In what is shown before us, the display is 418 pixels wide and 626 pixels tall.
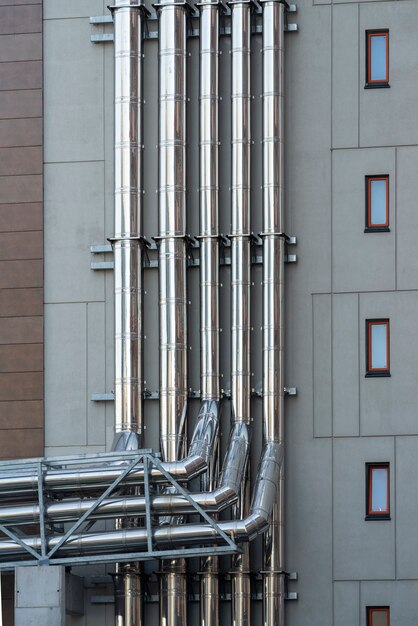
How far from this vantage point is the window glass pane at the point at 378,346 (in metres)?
34.6

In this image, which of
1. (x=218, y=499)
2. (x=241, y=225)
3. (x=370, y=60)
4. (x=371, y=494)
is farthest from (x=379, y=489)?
(x=370, y=60)

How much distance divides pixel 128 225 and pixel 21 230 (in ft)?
7.98

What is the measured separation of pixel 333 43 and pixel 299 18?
2.98ft

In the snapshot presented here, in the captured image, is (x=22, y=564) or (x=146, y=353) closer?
(x=22, y=564)

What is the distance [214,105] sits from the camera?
35094 mm

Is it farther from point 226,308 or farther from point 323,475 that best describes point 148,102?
point 323,475

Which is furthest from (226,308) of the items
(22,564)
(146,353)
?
(22,564)

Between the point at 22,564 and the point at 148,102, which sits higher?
the point at 148,102

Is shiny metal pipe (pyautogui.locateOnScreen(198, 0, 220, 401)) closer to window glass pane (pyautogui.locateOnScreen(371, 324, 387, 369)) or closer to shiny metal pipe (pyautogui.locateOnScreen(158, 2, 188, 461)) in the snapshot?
shiny metal pipe (pyautogui.locateOnScreen(158, 2, 188, 461))

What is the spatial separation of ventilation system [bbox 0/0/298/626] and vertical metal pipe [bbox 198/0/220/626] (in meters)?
0.02

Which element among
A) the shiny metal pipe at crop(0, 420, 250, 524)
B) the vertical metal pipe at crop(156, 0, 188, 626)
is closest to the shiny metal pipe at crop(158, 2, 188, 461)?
the vertical metal pipe at crop(156, 0, 188, 626)

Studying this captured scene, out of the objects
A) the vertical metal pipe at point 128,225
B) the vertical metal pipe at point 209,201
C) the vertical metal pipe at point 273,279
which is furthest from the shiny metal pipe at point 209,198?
the vertical metal pipe at point 128,225

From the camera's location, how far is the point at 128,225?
34.9 m

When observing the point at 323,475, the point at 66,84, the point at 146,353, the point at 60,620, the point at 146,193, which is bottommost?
the point at 60,620
